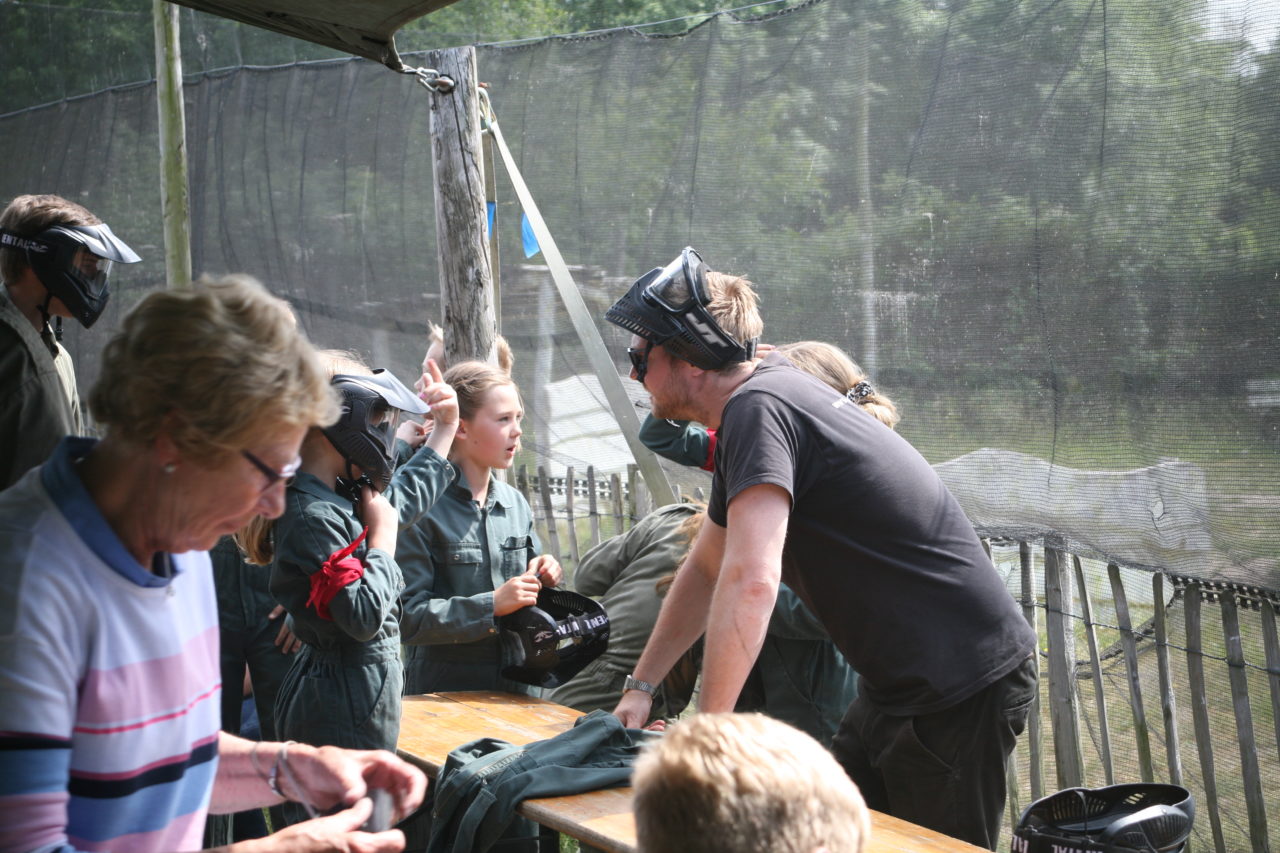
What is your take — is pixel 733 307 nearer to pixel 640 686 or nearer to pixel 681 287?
pixel 681 287

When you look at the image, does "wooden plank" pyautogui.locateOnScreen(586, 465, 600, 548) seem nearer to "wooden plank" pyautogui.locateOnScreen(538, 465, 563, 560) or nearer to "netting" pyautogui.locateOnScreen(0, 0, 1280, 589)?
"netting" pyautogui.locateOnScreen(0, 0, 1280, 589)

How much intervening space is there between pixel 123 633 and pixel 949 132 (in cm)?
354

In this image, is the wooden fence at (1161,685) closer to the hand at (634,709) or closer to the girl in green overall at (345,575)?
the hand at (634,709)

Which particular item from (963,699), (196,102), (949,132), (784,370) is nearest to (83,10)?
(196,102)

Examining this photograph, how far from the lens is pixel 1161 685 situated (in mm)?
4180

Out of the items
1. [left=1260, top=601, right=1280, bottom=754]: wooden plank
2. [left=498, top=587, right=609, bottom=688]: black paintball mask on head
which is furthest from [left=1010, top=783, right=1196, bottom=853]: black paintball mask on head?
[left=498, top=587, right=609, bottom=688]: black paintball mask on head

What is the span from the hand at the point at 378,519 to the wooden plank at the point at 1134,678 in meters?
2.65

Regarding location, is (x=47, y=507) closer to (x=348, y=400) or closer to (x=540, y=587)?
(x=348, y=400)

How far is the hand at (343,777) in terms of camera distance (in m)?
1.72

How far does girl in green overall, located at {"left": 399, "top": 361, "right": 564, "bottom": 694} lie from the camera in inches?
145

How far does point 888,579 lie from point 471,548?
1.57 meters

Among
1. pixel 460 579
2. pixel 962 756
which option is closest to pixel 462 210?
pixel 460 579

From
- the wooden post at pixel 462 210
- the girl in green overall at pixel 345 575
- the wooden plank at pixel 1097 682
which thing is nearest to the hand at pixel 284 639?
the girl in green overall at pixel 345 575

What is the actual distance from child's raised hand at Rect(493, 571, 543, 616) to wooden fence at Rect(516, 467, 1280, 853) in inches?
74.4
